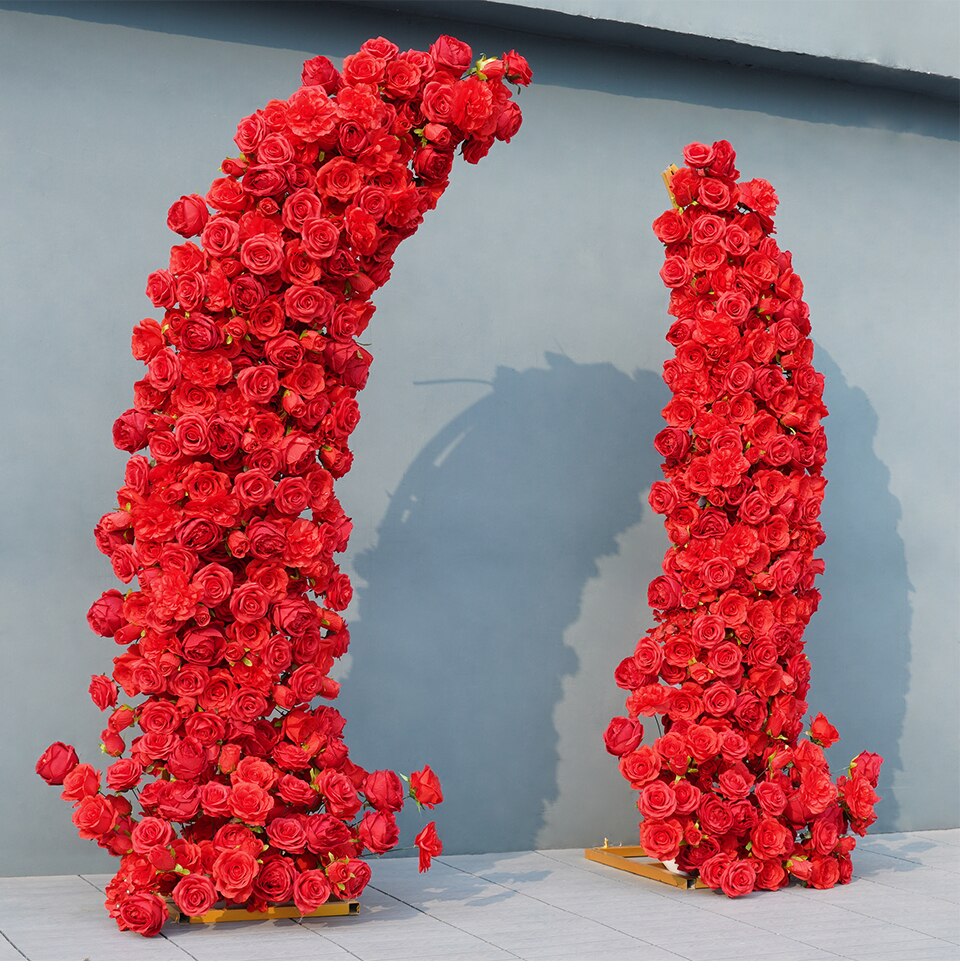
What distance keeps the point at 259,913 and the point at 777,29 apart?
13.2 ft

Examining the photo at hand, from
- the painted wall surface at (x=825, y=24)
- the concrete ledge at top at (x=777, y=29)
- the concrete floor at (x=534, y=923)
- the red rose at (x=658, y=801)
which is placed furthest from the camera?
the painted wall surface at (x=825, y=24)

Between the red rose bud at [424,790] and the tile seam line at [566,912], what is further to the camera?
the red rose bud at [424,790]

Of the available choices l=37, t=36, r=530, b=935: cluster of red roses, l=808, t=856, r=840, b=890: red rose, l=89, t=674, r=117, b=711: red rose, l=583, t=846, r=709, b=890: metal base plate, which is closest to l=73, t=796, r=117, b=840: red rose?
l=37, t=36, r=530, b=935: cluster of red roses

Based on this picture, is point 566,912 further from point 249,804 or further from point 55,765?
point 55,765

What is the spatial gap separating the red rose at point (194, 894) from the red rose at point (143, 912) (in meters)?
0.06

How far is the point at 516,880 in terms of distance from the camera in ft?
15.6

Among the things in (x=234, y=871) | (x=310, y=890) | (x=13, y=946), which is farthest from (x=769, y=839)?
(x=13, y=946)

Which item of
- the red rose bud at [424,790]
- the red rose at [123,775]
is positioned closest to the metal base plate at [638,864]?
the red rose bud at [424,790]

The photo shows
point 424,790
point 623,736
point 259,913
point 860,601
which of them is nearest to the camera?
point 259,913

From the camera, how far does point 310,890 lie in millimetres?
3875

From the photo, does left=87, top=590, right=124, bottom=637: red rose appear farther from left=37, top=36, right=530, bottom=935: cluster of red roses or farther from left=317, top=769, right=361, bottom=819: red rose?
left=317, top=769, right=361, bottom=819: red rose

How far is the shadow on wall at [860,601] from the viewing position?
5816mm

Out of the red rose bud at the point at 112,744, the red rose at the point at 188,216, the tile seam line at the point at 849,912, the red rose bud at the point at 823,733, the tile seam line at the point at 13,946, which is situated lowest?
the tile seam line at the point at 13,946

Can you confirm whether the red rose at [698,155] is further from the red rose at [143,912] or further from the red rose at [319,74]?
the red rose at [143,912]
